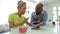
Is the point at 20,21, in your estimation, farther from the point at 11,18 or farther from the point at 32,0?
the point at 32,0

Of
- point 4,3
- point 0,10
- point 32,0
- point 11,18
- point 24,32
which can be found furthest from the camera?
point 32,0

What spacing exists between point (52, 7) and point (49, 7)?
466mm

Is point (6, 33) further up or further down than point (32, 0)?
further down

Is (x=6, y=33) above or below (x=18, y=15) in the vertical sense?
below

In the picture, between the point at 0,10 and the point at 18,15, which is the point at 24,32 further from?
the point at 0,10

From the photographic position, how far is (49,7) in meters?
10.7

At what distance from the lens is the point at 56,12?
11.1 metres

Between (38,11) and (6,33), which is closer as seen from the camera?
(6,33)

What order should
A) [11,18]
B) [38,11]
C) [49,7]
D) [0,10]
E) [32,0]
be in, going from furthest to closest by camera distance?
[49,7] → [32,0] → [0,10] → [38,11] → [11,18]

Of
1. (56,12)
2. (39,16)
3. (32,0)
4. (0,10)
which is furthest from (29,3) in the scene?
(56,12)

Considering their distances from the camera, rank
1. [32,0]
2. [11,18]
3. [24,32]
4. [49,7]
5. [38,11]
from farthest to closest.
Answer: [49,7], [32,0], [38,11], [11,18], [24,32]

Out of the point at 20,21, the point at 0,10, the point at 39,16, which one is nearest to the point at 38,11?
the point at 39,16

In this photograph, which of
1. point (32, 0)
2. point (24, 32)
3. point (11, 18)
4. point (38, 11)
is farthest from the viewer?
point (32, 0)

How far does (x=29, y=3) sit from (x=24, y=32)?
520 centimetres
